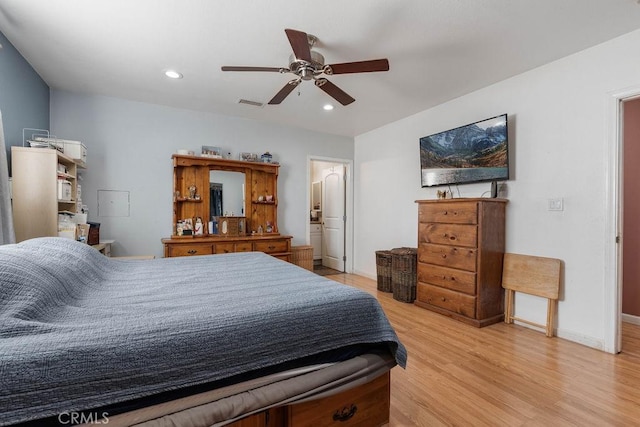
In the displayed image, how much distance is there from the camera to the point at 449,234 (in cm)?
320

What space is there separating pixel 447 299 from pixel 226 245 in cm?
280

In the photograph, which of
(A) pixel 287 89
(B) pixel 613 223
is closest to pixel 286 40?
(A) pixel 287 89

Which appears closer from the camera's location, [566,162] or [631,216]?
[566,162]

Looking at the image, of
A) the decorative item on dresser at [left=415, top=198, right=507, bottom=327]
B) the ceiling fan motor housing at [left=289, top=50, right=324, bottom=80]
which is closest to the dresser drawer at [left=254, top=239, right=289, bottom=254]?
the decorative item on dresser at [left=415, top=198, right=507, bottom=327]

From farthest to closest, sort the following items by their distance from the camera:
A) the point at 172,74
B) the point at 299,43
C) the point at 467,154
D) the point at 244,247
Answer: the point at 244,247, the point at 467,154, the point at 172,74, the point at 299,43

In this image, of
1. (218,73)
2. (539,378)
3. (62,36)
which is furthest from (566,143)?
(62,36)

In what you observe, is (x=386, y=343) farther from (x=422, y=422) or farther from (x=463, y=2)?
(x=463, y=2)

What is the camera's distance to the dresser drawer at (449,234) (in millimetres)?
2971

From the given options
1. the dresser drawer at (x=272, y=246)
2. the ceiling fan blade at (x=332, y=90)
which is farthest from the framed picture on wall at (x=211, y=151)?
the ceiling fan blade at (x=332, y=90)

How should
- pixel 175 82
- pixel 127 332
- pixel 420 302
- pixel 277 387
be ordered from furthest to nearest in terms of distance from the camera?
pixel 420 302 < pixel 175 82 < pixel 277 387 < pixel 127 332

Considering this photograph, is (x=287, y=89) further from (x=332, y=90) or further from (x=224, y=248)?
(x=224, y=248)

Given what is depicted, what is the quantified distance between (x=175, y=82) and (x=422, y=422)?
3.73m

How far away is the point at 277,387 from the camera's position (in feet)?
4.00

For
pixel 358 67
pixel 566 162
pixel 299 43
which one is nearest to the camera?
pixel 299 43
